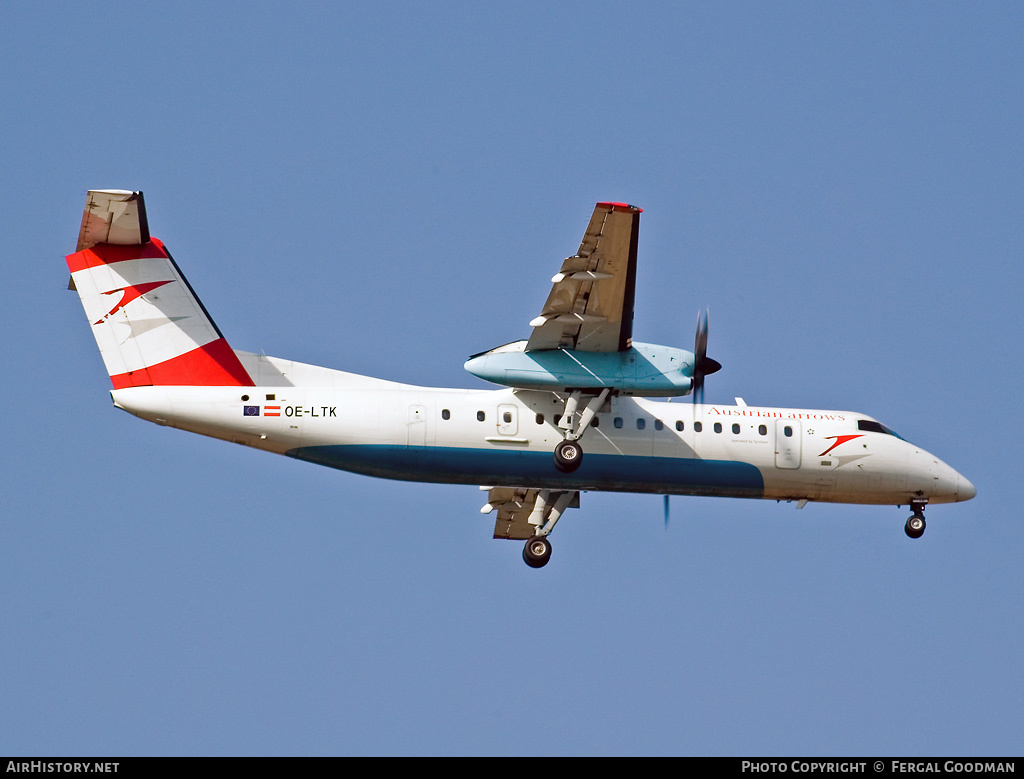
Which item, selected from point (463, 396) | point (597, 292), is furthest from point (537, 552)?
point (597, 292)

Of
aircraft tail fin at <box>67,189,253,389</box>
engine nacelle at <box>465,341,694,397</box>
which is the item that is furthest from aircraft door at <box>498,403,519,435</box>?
aircraft tail fin at <box>67,189,253,389</box>

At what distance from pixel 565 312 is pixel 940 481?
944cm

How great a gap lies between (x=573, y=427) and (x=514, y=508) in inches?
210

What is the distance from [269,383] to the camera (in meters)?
25.0

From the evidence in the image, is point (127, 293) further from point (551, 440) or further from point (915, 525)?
point (915, 525)

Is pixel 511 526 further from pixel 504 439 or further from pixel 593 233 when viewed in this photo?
pixel 593 233

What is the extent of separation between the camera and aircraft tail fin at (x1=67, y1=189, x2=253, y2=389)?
80.7 ft

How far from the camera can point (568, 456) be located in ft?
83.0

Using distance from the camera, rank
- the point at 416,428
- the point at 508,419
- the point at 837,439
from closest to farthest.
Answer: the point at 416,428 < the point at 508,419 < the point at 837,439

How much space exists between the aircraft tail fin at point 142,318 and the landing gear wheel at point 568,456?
611cm

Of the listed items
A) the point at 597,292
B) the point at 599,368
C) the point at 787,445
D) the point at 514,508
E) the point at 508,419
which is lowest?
the point at 514,508

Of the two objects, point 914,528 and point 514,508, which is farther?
point 514,508

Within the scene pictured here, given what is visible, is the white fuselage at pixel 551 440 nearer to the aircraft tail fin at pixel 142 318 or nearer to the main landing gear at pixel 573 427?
the main landing gear at pixel 573 427

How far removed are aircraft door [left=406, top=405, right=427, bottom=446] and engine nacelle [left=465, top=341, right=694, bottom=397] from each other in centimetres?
136
